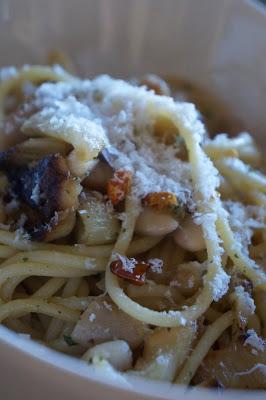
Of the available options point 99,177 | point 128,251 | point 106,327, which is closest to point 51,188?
point 99,177

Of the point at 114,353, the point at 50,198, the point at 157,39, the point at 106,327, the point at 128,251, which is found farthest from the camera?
the point at 157,39

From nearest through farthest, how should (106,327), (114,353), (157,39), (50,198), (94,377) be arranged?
1. (94,377)
2. (114,353)
3. (106,327)
4. (50,198)
5. (157,39)

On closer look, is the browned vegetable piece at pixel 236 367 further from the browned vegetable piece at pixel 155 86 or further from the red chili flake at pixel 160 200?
the browned vegetable piece at pixel 155 86

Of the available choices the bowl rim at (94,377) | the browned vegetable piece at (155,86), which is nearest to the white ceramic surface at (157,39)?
the browned vegetable piece at (155,86)

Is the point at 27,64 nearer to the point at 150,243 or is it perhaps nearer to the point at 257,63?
the point at 257,63

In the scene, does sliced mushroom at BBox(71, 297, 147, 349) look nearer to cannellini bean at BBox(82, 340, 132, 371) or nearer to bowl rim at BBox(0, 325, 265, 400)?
cannellini bean at BBox(82, 340, 132, 371)

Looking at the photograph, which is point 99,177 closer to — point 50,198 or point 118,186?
point 118,186
